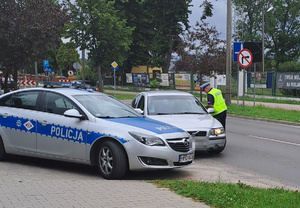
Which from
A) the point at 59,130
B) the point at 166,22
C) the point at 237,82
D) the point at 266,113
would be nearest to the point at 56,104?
the point at 59,130

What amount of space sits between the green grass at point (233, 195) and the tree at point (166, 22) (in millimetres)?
49598

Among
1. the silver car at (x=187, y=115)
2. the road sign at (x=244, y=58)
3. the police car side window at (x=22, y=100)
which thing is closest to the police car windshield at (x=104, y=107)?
the police car side window at (x=22, y=100)

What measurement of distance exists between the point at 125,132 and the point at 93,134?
0.59 metres

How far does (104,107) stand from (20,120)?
166 cm

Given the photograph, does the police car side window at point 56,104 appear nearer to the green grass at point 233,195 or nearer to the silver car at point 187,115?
the silver car at point 187,115

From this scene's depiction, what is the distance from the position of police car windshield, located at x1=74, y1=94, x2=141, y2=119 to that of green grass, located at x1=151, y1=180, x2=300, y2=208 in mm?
1871

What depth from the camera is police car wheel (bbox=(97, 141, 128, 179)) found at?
721cm

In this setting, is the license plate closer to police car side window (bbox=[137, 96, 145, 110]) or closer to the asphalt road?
the asphalt road

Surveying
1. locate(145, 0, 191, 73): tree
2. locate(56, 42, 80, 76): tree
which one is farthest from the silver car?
locate(56, 42, 80, 76): tree

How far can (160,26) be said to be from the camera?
187 feet

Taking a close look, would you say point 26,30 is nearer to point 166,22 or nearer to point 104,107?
point 104,107

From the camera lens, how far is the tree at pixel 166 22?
55656 millimetres

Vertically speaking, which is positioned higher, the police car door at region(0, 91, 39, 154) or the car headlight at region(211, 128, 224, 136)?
the police car door at region(0, 91, 39, 154)

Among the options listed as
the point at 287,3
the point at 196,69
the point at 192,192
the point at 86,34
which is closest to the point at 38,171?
the point at 192,192
